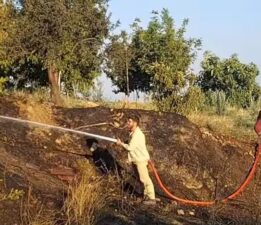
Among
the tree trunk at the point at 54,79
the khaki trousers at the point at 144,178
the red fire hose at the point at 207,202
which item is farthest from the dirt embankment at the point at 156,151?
the tree trunk at the point at 54,79

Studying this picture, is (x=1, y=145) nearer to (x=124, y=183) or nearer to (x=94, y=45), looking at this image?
(x=124, y=183)

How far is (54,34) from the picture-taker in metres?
Answer: 19.7

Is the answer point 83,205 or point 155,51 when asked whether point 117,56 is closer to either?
point 155,51

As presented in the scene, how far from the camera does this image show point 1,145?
37.3 feet

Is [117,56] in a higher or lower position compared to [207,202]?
higher

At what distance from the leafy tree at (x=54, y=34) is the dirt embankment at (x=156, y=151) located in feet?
15.4

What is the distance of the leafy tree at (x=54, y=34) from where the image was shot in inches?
770

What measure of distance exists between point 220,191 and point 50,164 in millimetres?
3785

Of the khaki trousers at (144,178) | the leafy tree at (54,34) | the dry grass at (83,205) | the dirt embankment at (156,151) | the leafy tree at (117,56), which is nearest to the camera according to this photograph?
the dry grass at (83,205)

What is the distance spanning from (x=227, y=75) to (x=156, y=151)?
67.1 feet

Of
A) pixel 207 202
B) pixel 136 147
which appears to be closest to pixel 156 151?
pixel 207 202

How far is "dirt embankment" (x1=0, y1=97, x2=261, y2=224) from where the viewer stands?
11719mm

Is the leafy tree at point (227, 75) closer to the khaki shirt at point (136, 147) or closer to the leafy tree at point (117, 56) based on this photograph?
the leafy tree at point (117, 56)

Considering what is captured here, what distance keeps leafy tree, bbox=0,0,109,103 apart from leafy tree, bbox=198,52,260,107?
41.6ft
